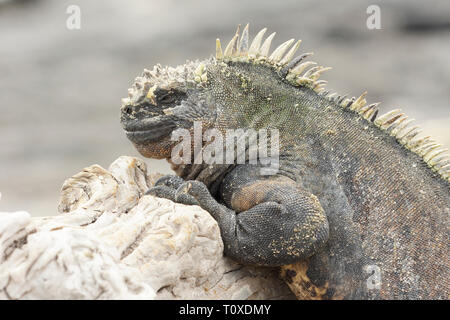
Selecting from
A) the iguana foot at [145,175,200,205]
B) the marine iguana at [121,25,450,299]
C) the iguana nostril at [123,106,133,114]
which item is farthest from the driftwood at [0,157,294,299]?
the iguana nostril at [123,106,133,114]

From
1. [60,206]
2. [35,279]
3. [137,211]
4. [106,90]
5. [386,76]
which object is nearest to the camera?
[35,279]

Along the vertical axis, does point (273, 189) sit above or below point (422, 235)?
above

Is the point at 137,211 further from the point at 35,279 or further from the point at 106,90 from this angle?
the point at 106,90

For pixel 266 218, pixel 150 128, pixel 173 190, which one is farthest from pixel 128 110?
pixel 266 218

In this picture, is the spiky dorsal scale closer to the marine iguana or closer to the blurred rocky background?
the marine iguana

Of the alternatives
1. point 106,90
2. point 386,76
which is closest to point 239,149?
point 106,90

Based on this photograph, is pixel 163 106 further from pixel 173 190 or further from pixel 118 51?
pixel 118 51

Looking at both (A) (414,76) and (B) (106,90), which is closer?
(B) (106,90)
